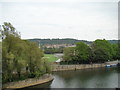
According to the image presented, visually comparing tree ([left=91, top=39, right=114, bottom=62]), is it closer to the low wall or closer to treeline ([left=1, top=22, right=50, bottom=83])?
the low wall

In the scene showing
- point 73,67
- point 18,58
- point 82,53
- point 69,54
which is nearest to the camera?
point 18,58

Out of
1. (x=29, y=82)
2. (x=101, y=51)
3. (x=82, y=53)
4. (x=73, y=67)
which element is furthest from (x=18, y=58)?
(x=101, y=51)

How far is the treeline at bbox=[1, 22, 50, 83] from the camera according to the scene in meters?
19.1

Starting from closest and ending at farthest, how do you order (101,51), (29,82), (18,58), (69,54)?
(18,58), (29,82), (69,54), (101,51)

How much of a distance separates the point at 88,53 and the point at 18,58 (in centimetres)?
1984

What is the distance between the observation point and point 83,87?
2064 cm

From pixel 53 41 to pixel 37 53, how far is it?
109152mm

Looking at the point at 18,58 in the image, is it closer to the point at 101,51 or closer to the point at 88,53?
the point at 88,53

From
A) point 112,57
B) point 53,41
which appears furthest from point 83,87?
point 53,41

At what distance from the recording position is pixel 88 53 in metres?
37.4

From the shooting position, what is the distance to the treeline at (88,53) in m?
36.0

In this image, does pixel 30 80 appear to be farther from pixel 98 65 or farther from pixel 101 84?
pixel 98 65

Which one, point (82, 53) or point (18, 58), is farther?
point (82, 53)

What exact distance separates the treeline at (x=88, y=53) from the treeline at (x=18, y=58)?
12586mm
